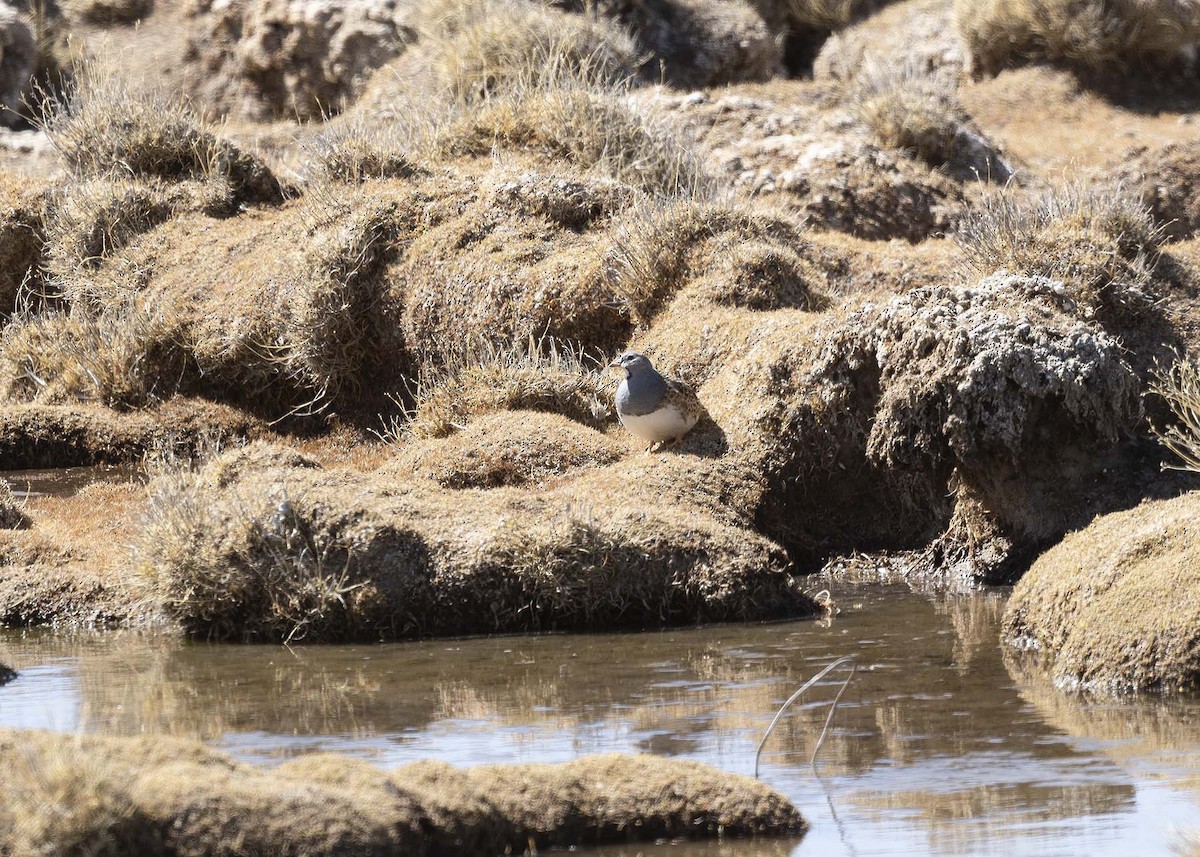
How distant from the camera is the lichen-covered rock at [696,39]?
22.7 metres

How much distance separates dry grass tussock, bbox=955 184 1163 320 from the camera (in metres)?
12.5

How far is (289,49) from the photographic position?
2352 cm

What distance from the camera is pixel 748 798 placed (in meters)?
6.13

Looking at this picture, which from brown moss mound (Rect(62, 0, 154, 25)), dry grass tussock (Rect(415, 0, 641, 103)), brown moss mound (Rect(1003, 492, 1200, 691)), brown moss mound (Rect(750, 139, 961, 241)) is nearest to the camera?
brown moss mound (Rect(1003, 492, 1200, 691))

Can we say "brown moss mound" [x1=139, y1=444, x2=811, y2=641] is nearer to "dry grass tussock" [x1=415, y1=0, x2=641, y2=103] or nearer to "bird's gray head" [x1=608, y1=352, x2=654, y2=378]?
"bird's gray head" [x1=608, y1=352, x2=654, y2=378]

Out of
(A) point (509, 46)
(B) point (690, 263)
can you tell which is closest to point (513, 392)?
(B) point (690, 263)

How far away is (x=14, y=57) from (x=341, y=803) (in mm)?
19901

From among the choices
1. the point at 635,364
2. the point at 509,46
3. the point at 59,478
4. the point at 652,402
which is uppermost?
the point at 509,46

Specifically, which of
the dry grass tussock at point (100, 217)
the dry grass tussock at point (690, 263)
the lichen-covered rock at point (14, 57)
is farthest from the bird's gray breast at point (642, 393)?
the lichen-covered rock at point (14, 57)

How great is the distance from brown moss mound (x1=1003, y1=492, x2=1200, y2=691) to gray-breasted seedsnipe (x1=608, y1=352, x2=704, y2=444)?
8.94ft

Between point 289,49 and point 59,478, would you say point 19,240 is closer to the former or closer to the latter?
point 59,478

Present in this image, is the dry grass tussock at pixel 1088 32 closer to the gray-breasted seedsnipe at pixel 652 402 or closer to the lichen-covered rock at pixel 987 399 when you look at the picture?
the lichen-covered rock at pixel 987 399

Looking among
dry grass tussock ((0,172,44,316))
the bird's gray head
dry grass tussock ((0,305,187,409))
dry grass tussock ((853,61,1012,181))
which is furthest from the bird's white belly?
dry grass tussock ((0,172,44,316))

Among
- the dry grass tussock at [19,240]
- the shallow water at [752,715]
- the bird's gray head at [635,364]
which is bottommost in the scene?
the shallow water at [752,715]
